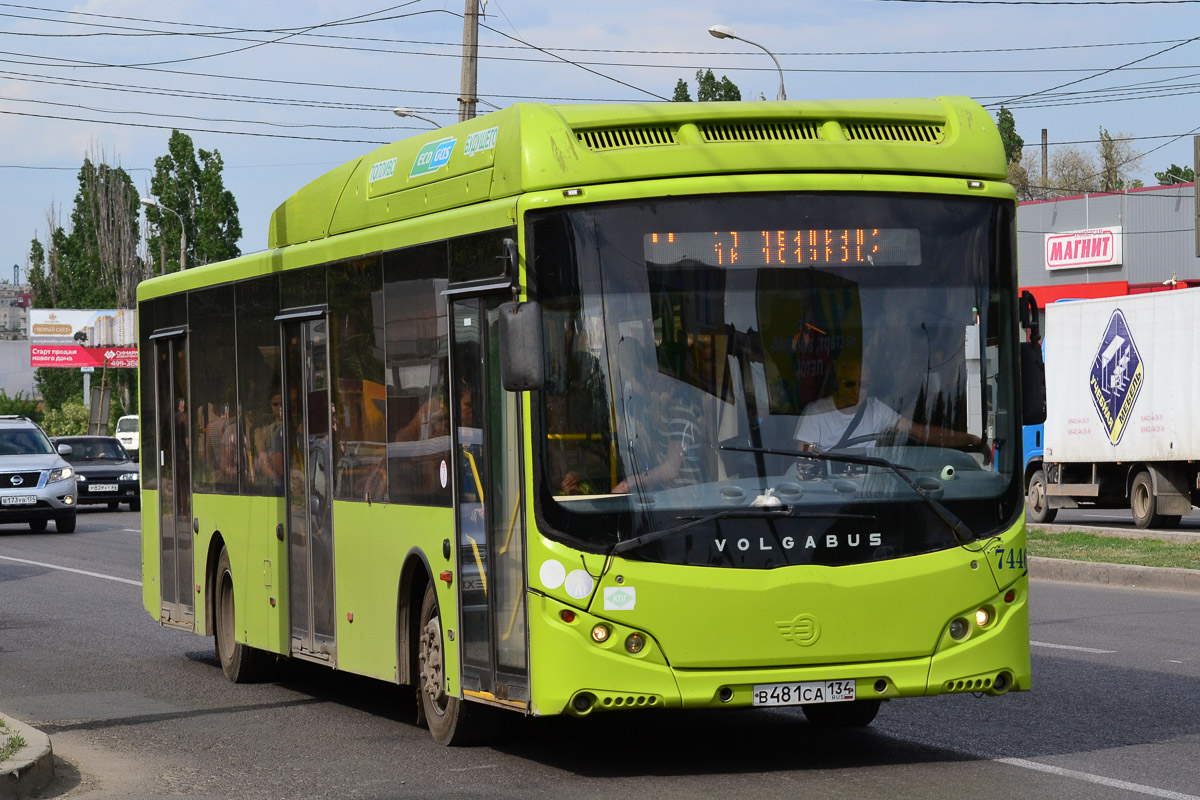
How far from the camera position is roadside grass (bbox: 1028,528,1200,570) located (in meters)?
19.4

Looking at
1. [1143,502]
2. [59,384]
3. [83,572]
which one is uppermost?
[59,384]

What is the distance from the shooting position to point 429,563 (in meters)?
9.18

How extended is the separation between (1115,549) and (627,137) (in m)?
14.3

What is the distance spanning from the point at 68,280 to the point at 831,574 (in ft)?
289

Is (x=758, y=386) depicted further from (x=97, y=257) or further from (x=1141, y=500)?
(x=97, y=257)

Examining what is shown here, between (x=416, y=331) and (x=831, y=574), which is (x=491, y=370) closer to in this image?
(x=416, y=331)

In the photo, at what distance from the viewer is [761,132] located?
8.36 m

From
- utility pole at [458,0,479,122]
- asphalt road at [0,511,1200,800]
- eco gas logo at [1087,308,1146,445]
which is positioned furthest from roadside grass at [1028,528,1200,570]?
utility pole at [458,0,479,122]

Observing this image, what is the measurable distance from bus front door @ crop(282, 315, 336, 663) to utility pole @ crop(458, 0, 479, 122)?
47.6 ft

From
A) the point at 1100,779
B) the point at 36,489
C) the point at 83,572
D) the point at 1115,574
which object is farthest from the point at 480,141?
the point at 36,489

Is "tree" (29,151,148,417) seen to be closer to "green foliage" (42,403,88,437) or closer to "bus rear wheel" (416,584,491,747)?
"green foliage" (42,403,88,437)

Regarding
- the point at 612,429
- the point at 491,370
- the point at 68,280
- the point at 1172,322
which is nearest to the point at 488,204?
the point at 491,370

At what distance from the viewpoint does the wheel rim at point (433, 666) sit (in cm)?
916

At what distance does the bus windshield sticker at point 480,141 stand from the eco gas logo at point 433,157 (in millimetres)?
219
